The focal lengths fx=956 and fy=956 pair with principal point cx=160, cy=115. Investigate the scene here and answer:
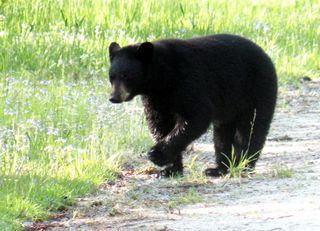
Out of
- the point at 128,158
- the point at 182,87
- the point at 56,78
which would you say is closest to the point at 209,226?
the point at 182,87

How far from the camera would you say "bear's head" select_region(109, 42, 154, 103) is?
8016 mm

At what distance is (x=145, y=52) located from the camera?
8031 millimetres

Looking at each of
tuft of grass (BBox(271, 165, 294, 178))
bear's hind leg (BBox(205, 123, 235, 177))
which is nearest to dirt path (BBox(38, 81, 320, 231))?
tuft of grass (BBox(271, 165, 294, 178))

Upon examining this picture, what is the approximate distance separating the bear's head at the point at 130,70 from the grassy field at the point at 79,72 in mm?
580

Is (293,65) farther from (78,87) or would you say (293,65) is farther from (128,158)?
(128,158)

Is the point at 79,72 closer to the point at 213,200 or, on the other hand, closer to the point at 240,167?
the point at 240,167

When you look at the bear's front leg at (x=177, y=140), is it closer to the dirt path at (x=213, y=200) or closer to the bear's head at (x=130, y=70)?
the dirt path at (x=213, y=200)

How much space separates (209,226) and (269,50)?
8.46 meters

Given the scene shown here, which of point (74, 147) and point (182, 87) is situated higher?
point (182, 87)

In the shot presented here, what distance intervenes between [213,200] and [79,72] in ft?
18.3

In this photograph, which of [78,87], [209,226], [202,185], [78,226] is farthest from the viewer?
[78,87]

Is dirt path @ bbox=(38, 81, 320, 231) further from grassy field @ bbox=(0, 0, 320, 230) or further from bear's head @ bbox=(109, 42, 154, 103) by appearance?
bear's head @ bbox=(109, 42, 154, 103)

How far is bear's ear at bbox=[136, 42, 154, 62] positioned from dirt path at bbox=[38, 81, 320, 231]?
3.22 ft

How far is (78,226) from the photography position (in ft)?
21.1
